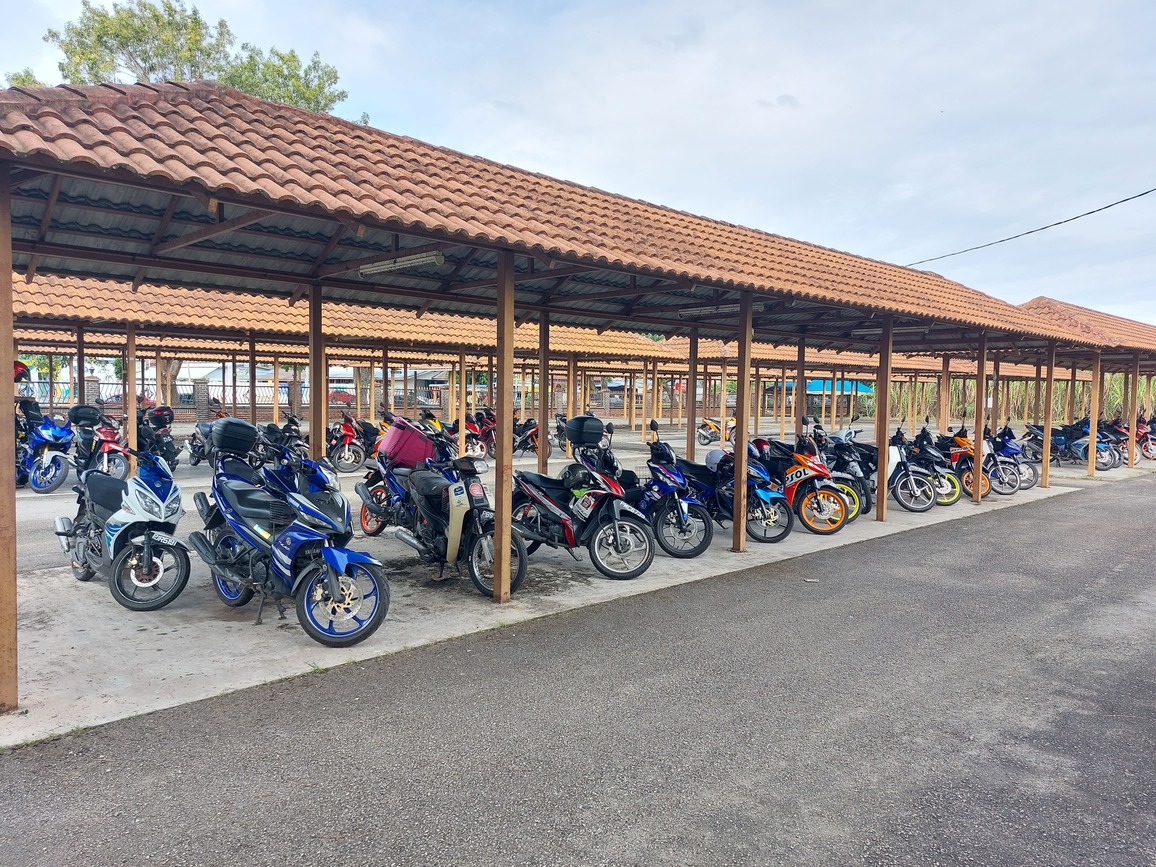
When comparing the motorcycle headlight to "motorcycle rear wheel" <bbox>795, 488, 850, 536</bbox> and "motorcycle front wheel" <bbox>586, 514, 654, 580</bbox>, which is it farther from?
"motorcycle rear wheel" <bbox>795, 488, 850, 536</bbox>

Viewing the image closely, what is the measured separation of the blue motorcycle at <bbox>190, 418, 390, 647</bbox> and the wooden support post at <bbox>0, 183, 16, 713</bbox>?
48.6 inches

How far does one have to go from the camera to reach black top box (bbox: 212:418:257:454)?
4727 mm

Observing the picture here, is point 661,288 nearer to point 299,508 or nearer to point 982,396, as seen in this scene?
point 299,508

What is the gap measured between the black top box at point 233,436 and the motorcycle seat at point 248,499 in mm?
328

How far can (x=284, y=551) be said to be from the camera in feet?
13.7

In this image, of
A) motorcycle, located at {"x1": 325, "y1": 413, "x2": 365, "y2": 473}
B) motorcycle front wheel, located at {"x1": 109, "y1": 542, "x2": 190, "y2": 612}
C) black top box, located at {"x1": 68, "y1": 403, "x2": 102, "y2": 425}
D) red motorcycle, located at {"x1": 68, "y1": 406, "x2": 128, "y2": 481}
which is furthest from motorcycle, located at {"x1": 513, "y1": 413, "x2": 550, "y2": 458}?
motorcycle front wheel, located at {"x1": 109, "y1": 542, "x2": 190, "y2": 612}

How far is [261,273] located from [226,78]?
22.4 meters

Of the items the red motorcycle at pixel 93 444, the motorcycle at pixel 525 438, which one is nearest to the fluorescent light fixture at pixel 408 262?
the red motorcycle at pixel 93 444

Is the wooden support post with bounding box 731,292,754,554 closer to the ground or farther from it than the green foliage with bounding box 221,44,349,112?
closer to the ground

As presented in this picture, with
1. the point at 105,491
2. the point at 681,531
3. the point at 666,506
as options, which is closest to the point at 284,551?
the point at 105,491

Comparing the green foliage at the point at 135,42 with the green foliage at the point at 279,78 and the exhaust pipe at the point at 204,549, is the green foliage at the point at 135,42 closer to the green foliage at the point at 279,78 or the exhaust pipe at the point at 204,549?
the green foliage at the point at 279,78

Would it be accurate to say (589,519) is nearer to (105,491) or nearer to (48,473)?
(105,491)

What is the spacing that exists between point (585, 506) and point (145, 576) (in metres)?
3.09

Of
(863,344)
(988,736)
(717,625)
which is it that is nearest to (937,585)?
(717,625)
